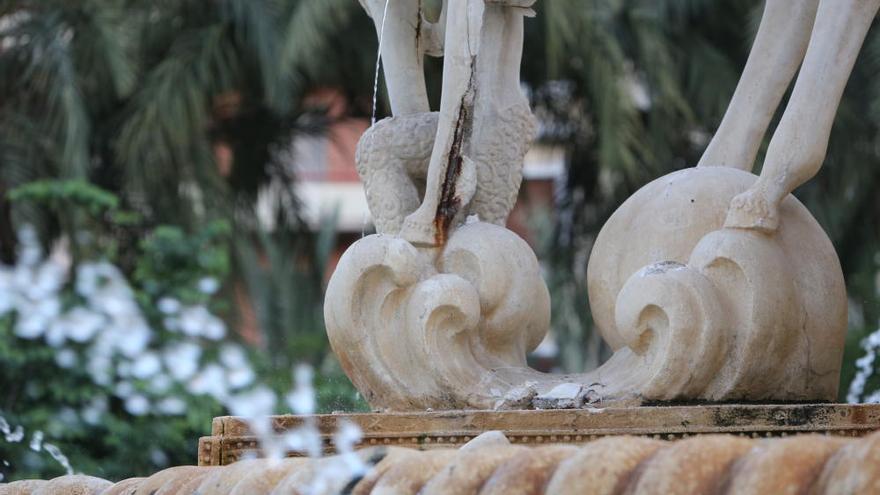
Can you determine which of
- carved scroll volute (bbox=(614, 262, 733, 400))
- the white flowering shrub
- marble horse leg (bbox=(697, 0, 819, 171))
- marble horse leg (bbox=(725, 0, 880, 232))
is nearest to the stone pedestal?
carved scroll volute (bbox=(614, 262, 733, 400))

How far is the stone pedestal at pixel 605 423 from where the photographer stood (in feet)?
17.5

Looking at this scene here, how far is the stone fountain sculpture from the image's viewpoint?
5656mm

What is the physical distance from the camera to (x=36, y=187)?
12891 mm

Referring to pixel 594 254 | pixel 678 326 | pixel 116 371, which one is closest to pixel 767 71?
pixel 594 254

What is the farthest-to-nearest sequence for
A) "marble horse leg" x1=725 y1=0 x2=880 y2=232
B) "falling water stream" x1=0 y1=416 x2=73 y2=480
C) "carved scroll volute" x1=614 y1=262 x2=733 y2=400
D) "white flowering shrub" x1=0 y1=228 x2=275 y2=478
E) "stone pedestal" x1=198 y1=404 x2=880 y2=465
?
"white flowering shrub" x1=0 y1=228 x2=275 y2=478
"falling water stream" x1=0 y1=416 x2=73 y2=480
"marble horse leg" x1=725 y1=0 x2=880 y2=232
"carved scroll volute" x1=614 y1=262 x2=733 y2=400
"stone pedestal" x1=198 y1=404 x2=880 y2=465

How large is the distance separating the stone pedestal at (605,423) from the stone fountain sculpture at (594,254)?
0.85ft

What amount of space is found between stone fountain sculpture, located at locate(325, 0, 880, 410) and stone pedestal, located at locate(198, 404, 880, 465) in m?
0.26

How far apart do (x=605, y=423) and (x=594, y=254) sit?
2.88 ft

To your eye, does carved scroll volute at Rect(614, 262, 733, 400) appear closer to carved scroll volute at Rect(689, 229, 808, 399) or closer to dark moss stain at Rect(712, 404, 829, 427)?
carved scroll volute at Rect(689, 229, 808, 399)

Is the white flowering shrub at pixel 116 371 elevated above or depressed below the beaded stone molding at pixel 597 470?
below

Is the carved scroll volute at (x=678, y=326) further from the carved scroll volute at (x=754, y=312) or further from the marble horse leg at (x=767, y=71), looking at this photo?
the marble horse leg at (x=767, y=71)

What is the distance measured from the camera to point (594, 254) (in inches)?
242

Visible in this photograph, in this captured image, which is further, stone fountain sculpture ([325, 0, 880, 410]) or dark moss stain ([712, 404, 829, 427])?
stone fountain sculpture ([325, 0, 880, 410])

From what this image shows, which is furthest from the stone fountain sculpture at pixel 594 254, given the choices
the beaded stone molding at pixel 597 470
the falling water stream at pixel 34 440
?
the falling water stream at pixel 34 440
